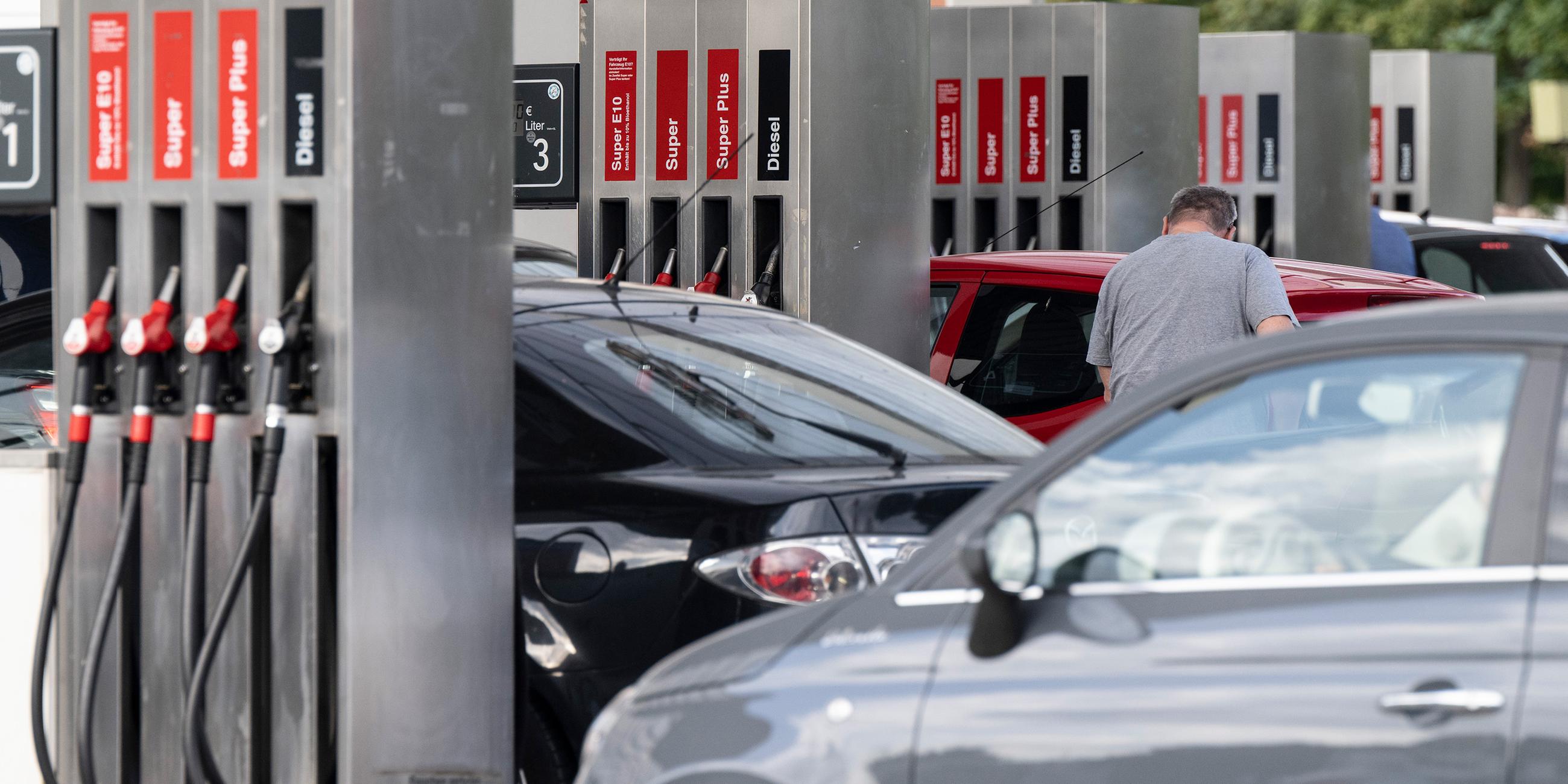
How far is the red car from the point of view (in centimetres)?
740

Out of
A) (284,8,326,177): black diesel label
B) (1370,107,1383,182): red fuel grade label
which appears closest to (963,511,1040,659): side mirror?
(284,8,326,177): black diesel label

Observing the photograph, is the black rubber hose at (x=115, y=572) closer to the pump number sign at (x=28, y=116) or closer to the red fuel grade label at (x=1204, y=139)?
the pump number sign at (x=28, y=116)

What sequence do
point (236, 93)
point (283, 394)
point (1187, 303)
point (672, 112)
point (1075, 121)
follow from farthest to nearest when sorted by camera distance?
point (1075, 121) → point (672, 112) → point (1187, 303) → point (236, 93) → point (283, 394)

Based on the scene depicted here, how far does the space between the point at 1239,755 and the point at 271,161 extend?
8.41 ft

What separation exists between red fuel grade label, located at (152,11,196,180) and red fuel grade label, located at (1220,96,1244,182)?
1052 centimetres

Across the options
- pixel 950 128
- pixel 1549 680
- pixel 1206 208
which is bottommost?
pixel 1549 680

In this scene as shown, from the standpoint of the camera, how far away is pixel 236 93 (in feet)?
14.3

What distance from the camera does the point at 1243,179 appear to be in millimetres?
13906

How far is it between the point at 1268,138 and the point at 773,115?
673 cm

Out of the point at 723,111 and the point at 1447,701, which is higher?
the point at 723,111

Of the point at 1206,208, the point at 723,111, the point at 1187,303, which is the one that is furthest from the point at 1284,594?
the point at 723,111

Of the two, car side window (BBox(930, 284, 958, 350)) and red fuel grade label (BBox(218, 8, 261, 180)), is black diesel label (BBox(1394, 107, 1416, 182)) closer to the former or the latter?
car side window (BBox(930, 284, 958, 350))

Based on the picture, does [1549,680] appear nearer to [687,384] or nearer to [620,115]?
[687,384]

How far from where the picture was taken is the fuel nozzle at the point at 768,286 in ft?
26.1
